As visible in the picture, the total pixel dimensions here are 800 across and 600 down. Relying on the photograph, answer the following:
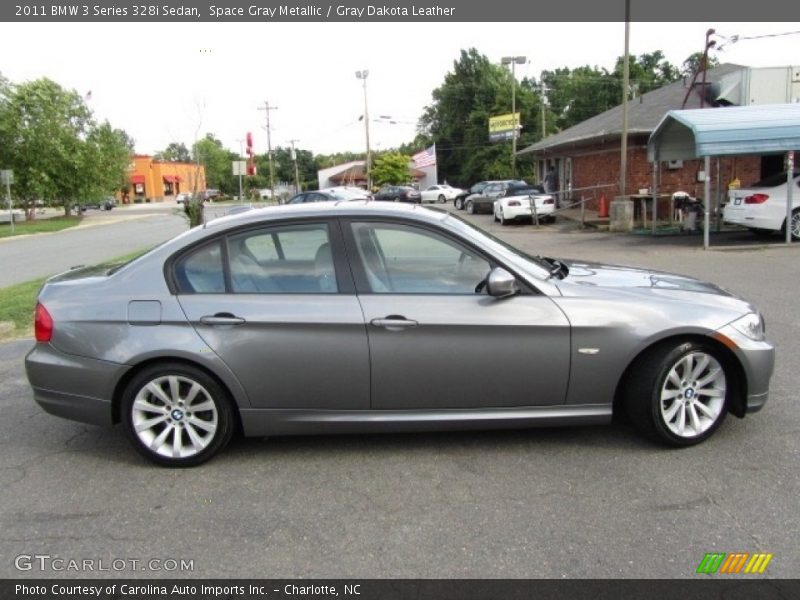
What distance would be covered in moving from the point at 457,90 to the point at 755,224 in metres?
62.5

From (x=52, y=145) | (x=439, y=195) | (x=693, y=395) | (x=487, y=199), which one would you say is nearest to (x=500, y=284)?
(x=693, y=395)

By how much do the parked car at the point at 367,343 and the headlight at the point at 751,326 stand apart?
0.01 m

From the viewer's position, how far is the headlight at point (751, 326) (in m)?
3.95

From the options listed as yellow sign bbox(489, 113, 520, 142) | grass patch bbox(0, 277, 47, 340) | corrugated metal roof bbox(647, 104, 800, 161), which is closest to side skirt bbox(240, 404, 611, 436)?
grass patch bbox(0, 277, 47, 340)

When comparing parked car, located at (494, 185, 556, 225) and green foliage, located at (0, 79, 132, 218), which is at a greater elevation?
green foliage, located at (0, 79, 132, 218)

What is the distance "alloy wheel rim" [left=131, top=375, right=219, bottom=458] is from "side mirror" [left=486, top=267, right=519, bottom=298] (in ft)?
5.83

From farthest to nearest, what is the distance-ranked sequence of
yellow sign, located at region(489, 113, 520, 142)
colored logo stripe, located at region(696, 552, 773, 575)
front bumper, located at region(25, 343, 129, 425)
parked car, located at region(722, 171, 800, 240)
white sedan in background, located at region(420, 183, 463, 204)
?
yellow sign, located at region(489, 113, 520, 142) < white sedan in background, located at region(420, 183, 463, 204) < parked car, located at region(722, 171, 800, 240) < front bumper, located at region(25, 343, 129, 425) < colored logo stripe, located at region(696, 552, 773, 575)

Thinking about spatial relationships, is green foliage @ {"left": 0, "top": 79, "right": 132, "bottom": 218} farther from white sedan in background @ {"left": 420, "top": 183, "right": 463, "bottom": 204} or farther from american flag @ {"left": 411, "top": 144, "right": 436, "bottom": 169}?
american flag @ {"left": 411, "top": 144, "right": 436, "bottom": 169}

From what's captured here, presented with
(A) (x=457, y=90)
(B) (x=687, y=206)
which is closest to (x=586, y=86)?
(A) (x=457, y=90)

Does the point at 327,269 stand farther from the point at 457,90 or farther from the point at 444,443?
the point at 457,90

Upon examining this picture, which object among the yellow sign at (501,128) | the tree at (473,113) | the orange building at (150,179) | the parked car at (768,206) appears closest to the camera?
the parked car at (768,206)

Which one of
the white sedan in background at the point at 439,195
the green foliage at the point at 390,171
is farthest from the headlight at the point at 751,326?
the green foliage at the point at 390,171

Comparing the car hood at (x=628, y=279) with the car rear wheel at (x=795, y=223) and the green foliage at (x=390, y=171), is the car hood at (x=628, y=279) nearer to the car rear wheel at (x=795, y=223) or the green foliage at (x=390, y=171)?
the car rear wheel at (x=795, y=223)
